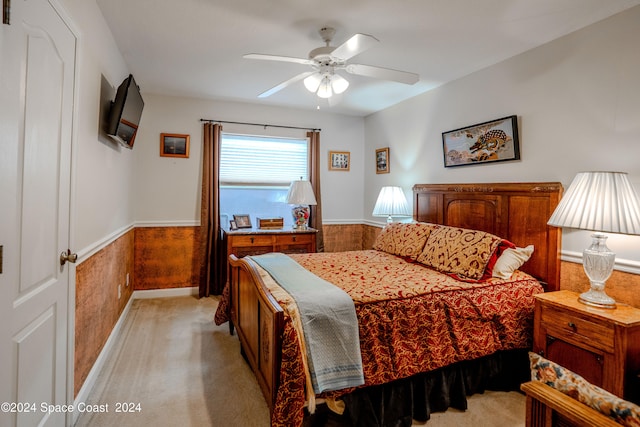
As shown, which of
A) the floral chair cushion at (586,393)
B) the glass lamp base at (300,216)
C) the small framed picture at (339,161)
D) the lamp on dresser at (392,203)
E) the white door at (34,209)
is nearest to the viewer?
the floral chair cushion at (586,393)

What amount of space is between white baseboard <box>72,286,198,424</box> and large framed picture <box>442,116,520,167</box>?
3486 millimetres

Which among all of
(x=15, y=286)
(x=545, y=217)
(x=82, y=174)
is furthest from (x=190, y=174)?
(x=545, y=217)

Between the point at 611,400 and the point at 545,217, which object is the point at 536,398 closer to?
the point at 611,400

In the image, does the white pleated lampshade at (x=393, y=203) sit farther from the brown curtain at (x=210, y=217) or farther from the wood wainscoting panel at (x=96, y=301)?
the wood wainscoting panel at (x=96, y=301)

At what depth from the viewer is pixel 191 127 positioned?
13.8 ft

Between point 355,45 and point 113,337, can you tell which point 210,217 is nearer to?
point 113,337

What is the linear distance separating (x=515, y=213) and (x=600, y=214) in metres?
0.78

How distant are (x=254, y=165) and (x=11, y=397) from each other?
360 centimetres

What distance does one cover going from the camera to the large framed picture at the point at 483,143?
276 cm

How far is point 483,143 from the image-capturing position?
3.02 meters

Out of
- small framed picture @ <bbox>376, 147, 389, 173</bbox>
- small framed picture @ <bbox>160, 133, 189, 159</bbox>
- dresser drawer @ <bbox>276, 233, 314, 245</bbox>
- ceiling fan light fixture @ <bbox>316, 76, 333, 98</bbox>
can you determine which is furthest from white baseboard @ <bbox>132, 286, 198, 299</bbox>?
ceiling fan light fixture @ <bbox>316, 76, 333, 98</bbox>

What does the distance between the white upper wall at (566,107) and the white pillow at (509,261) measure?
31 cm

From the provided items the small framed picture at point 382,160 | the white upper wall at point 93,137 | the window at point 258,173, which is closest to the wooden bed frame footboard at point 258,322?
the white upper wall at point 93,137

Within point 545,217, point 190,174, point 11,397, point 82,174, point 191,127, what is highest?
point 191,127
